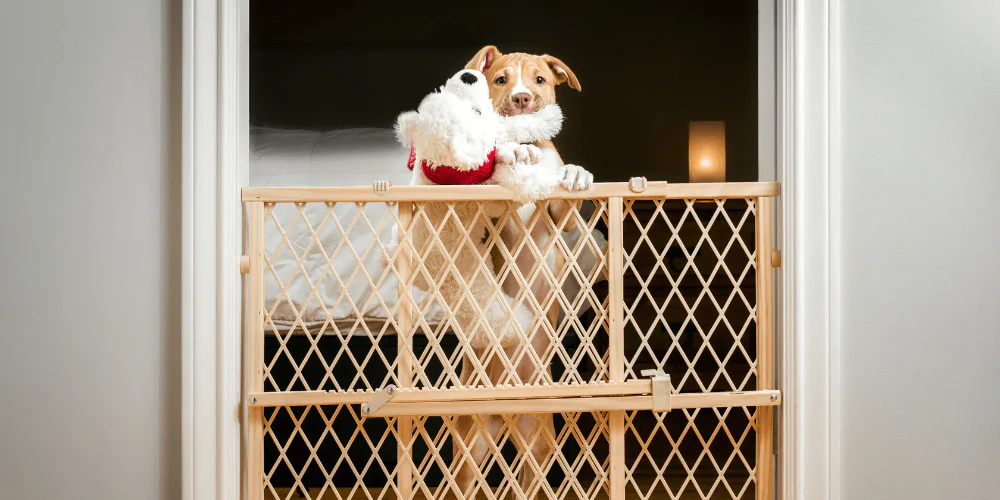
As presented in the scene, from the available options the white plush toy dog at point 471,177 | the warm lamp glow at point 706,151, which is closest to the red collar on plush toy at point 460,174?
the white plush toy dog at point 471,177

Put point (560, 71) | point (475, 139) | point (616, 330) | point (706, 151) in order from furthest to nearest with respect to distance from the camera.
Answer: point (706, 151), point (560, 71), point (616, 330), point (475, 139)

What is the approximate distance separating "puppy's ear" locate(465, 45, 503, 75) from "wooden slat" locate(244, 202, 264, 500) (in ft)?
1.76

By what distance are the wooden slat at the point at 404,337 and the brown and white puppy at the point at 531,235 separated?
0.41ft

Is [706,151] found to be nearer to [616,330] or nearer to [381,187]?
[616,330]

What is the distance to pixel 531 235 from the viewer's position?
1.29 meters

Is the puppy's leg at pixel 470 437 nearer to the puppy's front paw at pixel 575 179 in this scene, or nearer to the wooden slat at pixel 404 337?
the wooden slat at pixel 404 337

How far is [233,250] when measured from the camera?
46.0 inches

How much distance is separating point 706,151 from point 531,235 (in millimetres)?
593

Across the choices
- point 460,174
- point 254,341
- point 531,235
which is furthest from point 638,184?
point 254,341
